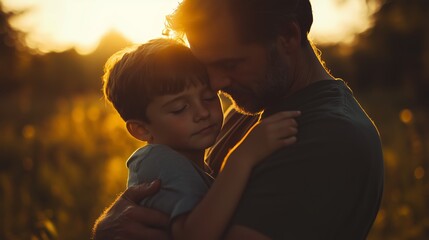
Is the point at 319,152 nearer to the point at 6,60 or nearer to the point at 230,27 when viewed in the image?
the point at 230,27

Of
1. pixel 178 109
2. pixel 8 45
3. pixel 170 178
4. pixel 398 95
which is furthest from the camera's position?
pixel 8 45

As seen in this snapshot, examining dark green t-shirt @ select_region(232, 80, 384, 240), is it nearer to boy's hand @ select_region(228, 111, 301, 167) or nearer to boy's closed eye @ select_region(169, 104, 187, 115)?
boy's hand @ select_region(228, 111, 301, 167)

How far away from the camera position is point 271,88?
8.37 ft

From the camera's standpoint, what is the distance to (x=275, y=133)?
210 cm

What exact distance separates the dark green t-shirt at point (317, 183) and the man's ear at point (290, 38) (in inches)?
19.4

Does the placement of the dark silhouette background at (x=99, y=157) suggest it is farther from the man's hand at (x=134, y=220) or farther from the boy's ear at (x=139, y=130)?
the man's hand at (x=134, y=220)

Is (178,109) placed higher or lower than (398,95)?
higher

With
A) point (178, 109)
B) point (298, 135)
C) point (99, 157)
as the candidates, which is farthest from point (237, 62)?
point (99, 157)

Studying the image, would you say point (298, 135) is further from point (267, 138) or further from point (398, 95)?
point (398, 95)

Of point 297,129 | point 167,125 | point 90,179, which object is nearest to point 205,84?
point 167,125

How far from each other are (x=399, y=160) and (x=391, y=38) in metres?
13.8

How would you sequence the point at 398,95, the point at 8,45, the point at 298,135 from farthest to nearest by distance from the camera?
1. the point at 8,45
2. the point at 398,95
3. the point at 298,135

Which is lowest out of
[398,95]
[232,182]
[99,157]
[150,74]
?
[398,95]

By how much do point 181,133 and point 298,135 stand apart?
0.61 m
